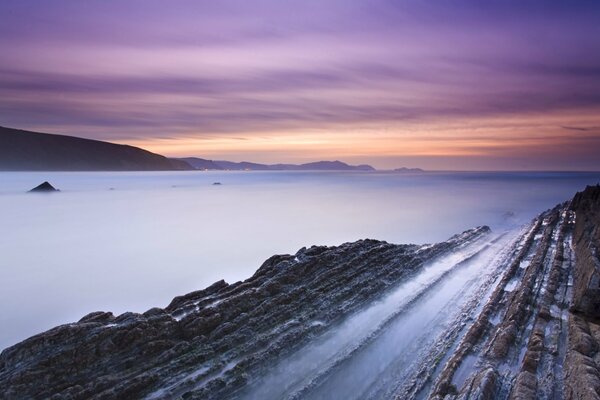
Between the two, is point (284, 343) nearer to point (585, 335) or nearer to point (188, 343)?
point (188, 343)

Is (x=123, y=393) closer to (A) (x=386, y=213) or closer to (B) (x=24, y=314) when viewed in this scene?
(B) (x=24, y=314)

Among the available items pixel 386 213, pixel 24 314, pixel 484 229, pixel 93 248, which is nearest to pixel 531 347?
pixel 24 314

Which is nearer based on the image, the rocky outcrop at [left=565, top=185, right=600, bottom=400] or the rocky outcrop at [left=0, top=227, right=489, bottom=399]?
the rocky outcrop at [left=565, top=185, right=600, bottom=400]

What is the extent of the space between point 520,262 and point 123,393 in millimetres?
9760

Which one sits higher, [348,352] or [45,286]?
[348,352]

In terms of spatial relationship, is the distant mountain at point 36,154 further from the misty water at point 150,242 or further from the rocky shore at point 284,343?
the rocky shore at point 284,343

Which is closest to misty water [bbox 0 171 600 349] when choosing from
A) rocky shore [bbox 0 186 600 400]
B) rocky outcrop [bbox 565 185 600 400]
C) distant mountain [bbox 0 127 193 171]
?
rocky shore [bbox 0 186 600 400]

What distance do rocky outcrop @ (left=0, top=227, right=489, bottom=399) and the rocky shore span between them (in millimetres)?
16

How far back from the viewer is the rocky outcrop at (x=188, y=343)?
464 centimetres

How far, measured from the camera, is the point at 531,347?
5.20 m

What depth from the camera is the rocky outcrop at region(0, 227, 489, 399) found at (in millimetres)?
4641

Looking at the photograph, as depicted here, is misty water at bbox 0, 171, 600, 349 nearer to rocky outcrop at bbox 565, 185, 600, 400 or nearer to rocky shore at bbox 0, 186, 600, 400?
rocky shore at bbox 0, 186, 600, 400

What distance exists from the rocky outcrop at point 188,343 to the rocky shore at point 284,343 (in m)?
0.02

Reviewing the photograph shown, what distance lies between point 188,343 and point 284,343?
4.63ft
